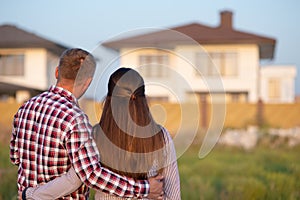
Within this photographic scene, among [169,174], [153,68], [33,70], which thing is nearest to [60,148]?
[169,174]

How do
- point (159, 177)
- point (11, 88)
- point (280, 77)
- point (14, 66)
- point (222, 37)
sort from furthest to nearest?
point (280, 77), point (14, 66), point (11, 88), point (222, 37), point (159, 177)

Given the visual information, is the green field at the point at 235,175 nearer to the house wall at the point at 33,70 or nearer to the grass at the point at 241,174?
the grass at the point at 241,174

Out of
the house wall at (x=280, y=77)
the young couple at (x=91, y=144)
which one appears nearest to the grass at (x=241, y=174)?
the young couple at (x=91, y=144)

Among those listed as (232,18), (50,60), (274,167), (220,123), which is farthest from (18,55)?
(220,123)

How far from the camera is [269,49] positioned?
90.2 ft

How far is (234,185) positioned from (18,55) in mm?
21308

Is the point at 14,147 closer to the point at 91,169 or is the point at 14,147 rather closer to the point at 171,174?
the point at 91,169

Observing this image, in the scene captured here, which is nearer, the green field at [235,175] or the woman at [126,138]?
the woman at [126,138]

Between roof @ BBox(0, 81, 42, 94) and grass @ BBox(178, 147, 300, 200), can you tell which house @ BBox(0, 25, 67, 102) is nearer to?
roof @ BBox(0, 81, 42, 94)

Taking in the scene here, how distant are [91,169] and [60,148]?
0.15 m

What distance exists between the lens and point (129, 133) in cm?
222

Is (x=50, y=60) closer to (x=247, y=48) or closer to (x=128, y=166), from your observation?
(x=247, y=48)

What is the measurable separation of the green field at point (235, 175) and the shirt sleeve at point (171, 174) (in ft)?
11.8

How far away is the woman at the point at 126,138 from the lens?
7.29 ft
